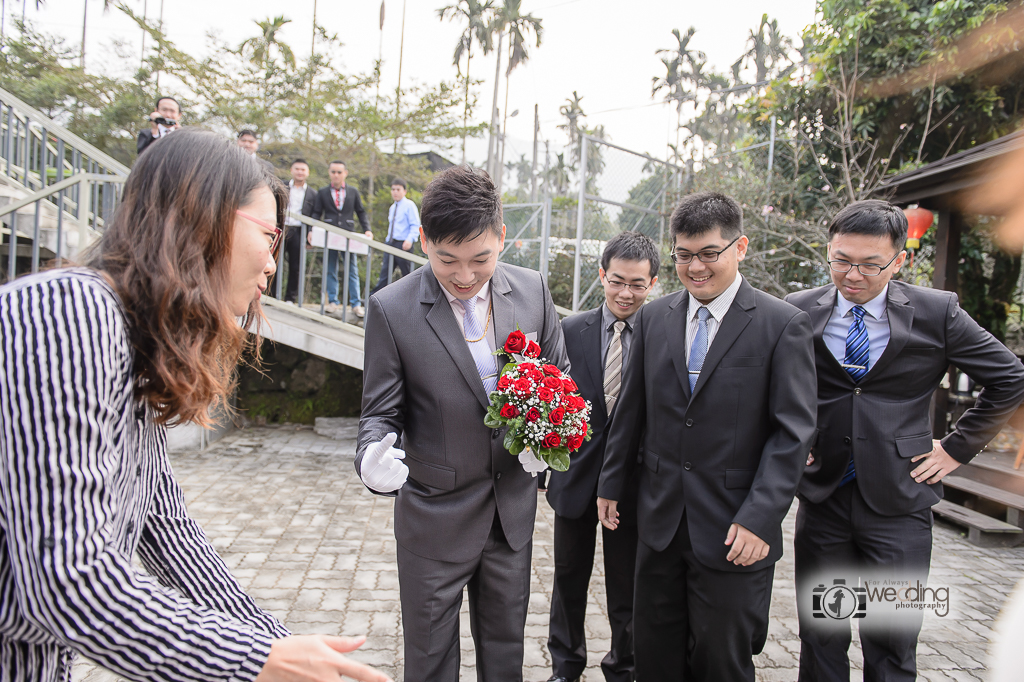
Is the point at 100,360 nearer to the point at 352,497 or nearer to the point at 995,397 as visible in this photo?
the point at 995,397

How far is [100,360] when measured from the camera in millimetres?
1030

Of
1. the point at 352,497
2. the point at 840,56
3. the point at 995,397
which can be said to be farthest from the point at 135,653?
the point at 840,56

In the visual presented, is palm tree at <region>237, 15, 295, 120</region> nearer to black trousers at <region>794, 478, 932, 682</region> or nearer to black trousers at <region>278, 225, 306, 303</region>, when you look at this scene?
black trousers at <region>278, 225, 306, 303</region>

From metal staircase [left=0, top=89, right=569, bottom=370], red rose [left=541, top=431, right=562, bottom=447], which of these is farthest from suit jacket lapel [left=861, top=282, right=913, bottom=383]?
metal staircase [left=0, top=89, right=569, bottom=370]

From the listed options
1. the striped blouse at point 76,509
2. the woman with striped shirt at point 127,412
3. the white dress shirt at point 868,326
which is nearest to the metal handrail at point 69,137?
the woman with striped shirt at point 127,412

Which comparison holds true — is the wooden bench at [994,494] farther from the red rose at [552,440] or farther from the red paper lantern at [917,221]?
the red rose at [552,440]

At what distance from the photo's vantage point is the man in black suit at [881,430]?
2.88 metres

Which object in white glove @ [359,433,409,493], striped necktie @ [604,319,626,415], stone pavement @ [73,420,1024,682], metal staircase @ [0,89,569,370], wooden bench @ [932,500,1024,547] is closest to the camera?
white glove @ [359,433,409,493]

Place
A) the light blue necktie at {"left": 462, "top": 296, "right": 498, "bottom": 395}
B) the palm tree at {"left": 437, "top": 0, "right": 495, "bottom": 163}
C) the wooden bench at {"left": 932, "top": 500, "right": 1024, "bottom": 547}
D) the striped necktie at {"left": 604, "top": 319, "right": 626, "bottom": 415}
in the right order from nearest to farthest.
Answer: the light blue necktie at {"left": 462, "top": 296, "right": 498, "bottom": 395}, the striped necktie at {"left": 604, "top": 319, "right": 626, "bottom": 415}, the wooden bench at {"left": 932, "top": 500, "right": 1024, "bottom": 547}, the palm tree at {"left": 437, "top": 0, "right": 495, "bottom": 163}

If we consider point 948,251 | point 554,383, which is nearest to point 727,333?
point 554,383

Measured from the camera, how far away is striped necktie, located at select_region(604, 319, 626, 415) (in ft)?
11.3

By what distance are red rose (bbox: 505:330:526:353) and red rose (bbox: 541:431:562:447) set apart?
1.18 ft

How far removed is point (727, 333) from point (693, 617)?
1232 mm

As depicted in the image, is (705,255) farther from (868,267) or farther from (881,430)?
(881,430)
